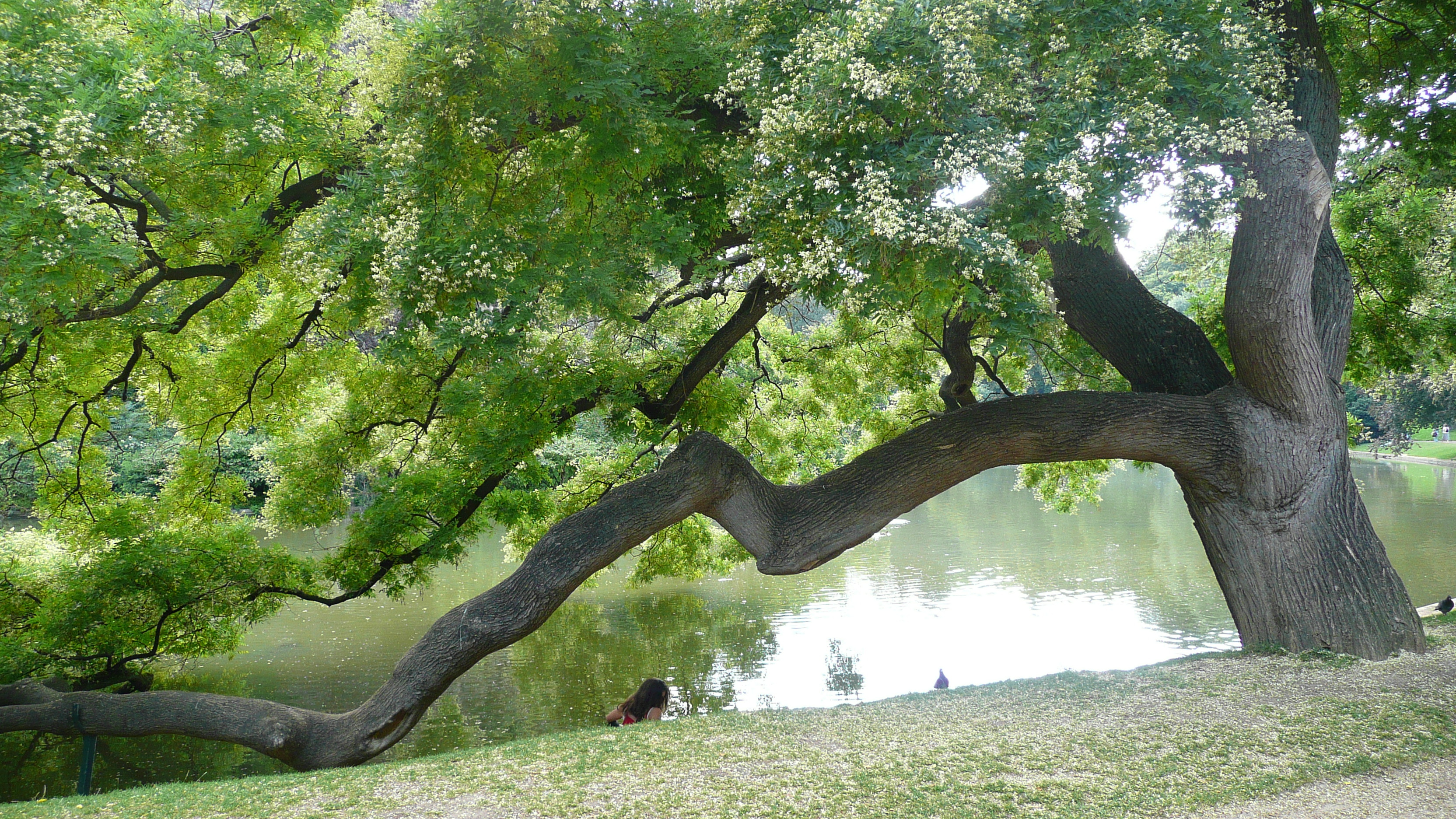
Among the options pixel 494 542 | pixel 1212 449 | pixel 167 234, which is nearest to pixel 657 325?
pixel 167 234

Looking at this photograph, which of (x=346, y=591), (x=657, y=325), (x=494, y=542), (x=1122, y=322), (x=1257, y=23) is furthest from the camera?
(x=494, y=542)

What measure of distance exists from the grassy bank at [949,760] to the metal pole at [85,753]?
135cm

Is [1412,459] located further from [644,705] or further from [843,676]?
[644,705]

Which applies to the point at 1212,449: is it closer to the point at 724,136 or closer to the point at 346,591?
the point at 724,136

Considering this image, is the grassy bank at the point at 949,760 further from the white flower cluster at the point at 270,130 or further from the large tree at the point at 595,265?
the white flower cluster at the point at 270,130

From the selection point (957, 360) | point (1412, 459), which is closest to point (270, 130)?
point (957, 360)

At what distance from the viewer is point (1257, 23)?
5621 mm

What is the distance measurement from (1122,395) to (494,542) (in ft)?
68.1

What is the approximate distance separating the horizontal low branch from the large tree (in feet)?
0.10

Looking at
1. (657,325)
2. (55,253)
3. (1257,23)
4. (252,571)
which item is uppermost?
(657,325)

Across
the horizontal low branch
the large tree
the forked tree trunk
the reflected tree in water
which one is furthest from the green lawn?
the horizontal low branch

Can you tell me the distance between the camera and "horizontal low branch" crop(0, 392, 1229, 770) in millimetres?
6527

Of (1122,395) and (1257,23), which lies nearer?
(1257,23)

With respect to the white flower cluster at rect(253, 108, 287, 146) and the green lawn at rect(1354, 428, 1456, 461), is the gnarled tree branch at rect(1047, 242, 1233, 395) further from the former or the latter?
the green lawn at rect(1354, 428, 1456, 461)
